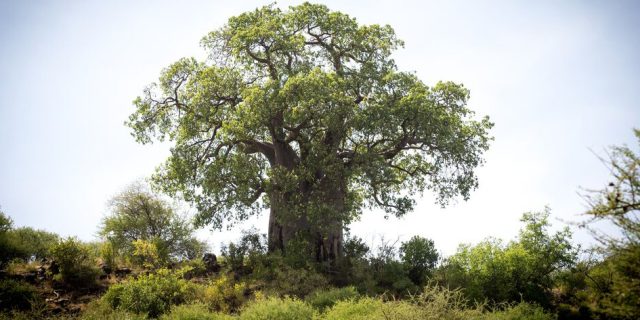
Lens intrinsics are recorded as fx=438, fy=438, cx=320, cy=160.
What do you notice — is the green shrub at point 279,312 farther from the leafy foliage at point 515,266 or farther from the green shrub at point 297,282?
the leafy foliage at point 515,266

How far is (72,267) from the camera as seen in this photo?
1611cm

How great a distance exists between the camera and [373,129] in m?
19.1

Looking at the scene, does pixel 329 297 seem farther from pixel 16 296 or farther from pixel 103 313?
pixel 16 296

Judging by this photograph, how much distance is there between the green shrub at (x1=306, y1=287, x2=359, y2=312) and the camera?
1430cm

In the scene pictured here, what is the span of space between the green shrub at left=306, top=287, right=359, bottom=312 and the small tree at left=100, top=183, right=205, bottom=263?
1581cm

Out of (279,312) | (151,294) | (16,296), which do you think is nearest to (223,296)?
(151,294)

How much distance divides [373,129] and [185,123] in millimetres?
8795

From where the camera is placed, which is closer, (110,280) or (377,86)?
(110,280)

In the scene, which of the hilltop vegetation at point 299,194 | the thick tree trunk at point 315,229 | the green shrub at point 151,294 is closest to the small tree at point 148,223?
the hilltop vegetation at point 299,194

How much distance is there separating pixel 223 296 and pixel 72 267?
587 centimetres

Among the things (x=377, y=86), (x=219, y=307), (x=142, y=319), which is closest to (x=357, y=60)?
(x=377, y=86)

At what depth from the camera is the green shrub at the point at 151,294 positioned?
13.5 m

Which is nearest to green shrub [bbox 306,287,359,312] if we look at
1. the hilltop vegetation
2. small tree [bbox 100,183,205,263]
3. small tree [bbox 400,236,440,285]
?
the hilltop vegetation

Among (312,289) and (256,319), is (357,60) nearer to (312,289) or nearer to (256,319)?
(312,289)
